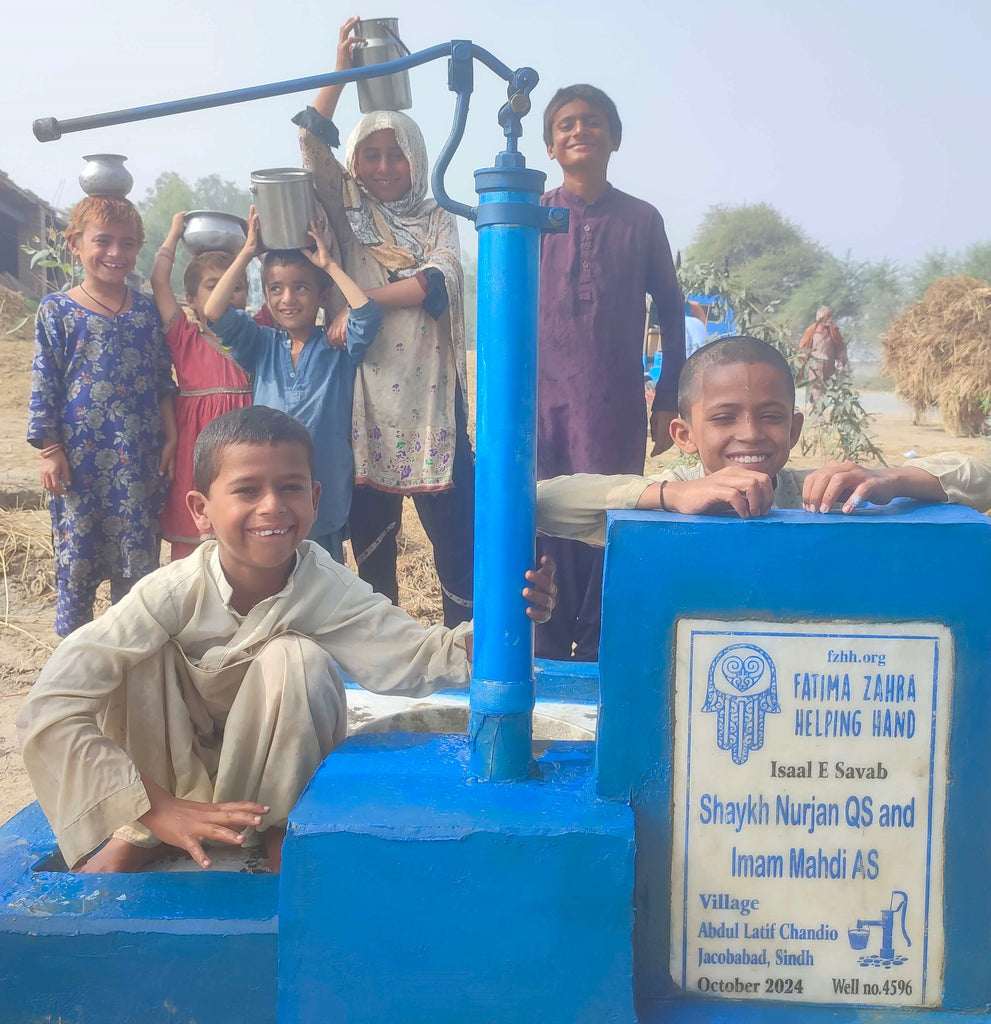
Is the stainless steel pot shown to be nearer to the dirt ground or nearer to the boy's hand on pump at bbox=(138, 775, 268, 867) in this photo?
the dirt ground

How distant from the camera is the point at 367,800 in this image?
1.41 meters

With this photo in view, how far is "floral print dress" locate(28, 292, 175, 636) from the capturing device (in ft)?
11.0

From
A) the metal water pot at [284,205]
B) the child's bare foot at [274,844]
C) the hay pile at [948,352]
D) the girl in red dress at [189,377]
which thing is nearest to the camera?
the child's bare foot at [274,844]

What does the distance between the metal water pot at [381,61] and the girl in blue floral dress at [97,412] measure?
0.93m

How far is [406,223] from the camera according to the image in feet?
10.8

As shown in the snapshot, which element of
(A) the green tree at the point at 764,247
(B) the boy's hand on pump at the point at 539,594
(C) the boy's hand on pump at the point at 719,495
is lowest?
(B) the boy's hand on pump at the point at 539,594

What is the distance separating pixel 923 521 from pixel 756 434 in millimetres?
572

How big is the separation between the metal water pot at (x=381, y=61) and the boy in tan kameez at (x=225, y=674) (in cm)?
161

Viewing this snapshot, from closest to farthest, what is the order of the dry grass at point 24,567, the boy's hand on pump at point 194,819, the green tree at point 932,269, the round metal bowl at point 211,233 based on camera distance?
the boy's hand on pump at point 194,819 < the round metal bowl at point 211,233 < the dry grass at point 24,567 < the green tree at point 932,269

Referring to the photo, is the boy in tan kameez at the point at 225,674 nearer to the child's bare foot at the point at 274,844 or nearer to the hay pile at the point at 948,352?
the child's bare foot at the point at 274,844

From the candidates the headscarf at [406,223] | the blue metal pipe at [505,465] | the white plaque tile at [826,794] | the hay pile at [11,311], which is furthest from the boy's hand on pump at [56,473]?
the hay pile at [11,311]

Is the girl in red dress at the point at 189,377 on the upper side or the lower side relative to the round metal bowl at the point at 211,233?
lower

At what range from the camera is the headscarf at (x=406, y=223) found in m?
3.22

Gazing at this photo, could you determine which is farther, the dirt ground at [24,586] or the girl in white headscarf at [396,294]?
the dirt ground at [24,586]
